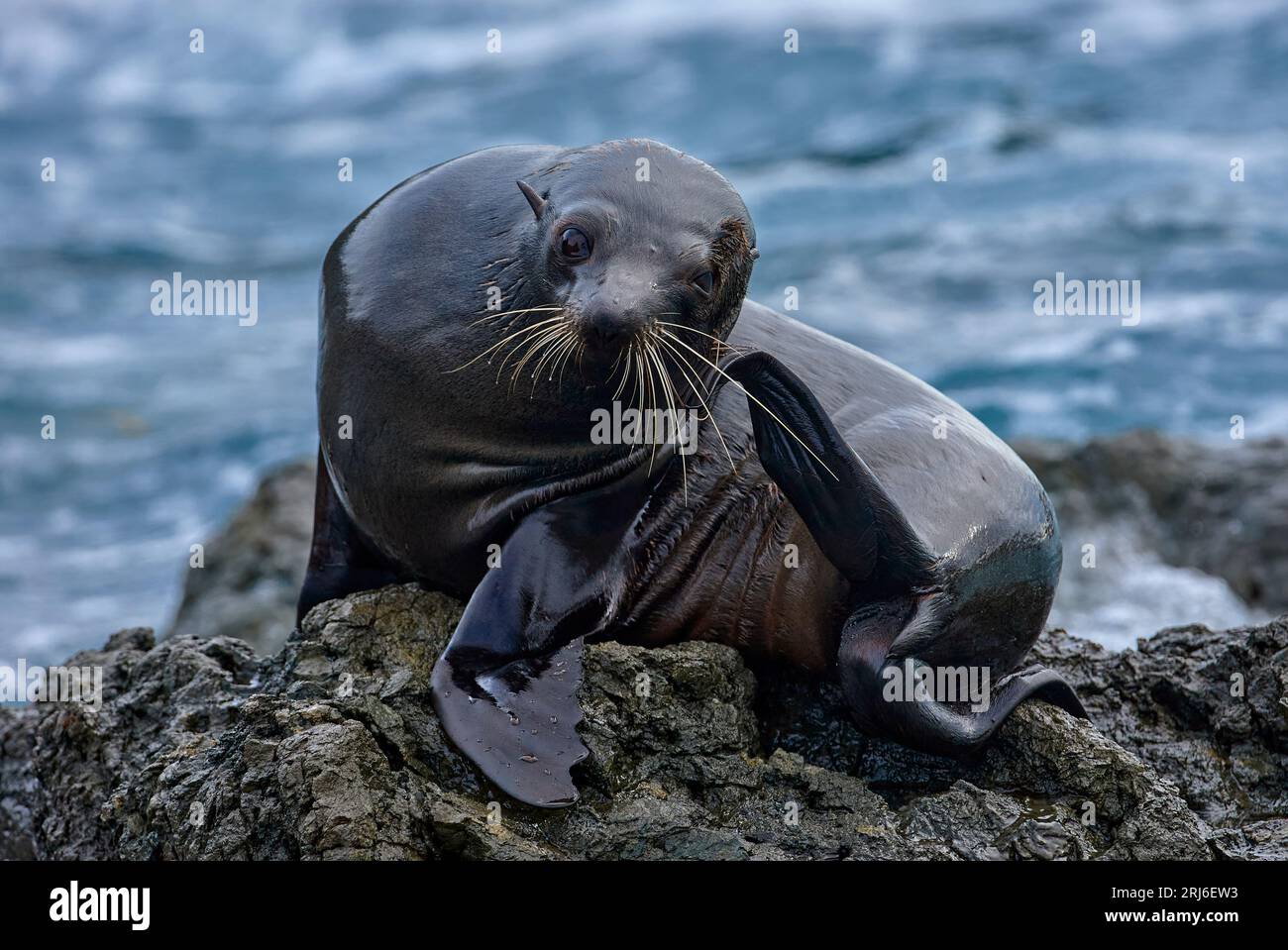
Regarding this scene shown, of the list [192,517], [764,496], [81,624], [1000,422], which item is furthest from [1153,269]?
[764,496]

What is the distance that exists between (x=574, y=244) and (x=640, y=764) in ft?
5.11

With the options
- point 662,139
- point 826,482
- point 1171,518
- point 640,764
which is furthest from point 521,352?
point 662,139

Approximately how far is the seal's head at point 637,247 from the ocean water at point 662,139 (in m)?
5.49

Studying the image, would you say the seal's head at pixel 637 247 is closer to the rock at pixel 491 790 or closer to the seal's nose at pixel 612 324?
the seal's nose at pixel 612 324

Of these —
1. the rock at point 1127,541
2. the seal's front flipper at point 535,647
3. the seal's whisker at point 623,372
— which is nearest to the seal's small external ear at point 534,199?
the seal's whisker at point 623,372

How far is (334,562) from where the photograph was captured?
6.08 meters

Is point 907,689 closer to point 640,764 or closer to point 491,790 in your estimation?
point 640,764

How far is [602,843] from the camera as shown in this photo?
4.63 m

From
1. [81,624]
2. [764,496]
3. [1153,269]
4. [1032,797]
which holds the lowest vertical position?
[81,624]

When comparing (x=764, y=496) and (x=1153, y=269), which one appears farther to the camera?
(x=1153, y=269)

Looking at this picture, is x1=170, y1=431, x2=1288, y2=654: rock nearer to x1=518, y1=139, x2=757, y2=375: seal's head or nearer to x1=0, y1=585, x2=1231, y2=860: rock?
x1=0, y1=585, x2=1231, y2=860: rock

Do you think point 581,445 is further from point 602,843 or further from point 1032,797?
point 1032,797

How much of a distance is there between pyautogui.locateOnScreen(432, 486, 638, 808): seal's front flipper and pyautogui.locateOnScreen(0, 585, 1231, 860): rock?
68 mm
